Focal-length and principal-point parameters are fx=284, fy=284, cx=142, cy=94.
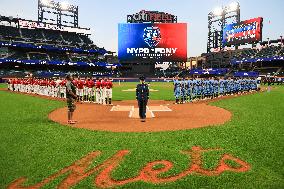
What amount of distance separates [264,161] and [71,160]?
4237mm

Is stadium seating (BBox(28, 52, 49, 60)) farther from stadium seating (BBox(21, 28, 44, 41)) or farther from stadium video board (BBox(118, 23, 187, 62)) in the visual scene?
stadium video board (BBox(118, 23, 187, 62))

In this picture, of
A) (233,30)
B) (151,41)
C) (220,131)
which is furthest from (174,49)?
(220,131)

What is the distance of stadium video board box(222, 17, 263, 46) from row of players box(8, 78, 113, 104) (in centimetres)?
5224

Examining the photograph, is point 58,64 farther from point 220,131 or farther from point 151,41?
point 220,131

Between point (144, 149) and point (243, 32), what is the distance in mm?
66406

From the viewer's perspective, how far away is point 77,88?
64.8ft

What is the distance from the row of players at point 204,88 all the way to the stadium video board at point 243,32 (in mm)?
39033

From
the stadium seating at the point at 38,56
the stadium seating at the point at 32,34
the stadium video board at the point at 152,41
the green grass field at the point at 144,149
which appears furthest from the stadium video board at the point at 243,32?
the green grass field at the point at 144,149

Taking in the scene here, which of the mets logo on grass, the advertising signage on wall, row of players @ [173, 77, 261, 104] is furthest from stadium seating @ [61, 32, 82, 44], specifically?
the mets logo on grass

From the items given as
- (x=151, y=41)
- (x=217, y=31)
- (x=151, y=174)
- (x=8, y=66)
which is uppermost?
(x=217, y=31)

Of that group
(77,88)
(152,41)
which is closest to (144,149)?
(77,88)

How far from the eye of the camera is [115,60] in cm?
8350

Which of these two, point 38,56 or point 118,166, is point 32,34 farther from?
point 118,166

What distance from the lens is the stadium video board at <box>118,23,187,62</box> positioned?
58.5 meters
